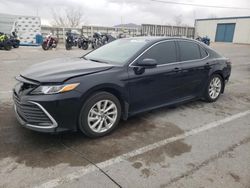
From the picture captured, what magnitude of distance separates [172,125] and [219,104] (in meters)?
1.84

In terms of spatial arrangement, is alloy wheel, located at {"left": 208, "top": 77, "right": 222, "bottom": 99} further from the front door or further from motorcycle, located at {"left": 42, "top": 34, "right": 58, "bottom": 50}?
motorcycle, located at {"left": 42, "top": 34, "right": 58, "bottom": 50}

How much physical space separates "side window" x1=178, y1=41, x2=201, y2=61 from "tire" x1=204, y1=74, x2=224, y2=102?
71 centimetres

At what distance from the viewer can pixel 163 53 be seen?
4.12 meters

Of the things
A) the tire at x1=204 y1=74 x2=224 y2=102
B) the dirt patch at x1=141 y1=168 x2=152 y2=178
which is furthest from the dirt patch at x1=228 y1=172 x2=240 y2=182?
the tire at x1=204 y1=74 x2=224 y2=102

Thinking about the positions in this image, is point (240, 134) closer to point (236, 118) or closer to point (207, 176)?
point (236, 118)

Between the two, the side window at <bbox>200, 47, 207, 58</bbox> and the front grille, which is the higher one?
the side window at <bbox>200, 47, 207, 58</bbox>

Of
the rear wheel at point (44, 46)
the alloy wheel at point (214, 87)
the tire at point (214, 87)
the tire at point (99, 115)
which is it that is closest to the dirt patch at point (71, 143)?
the tire at point (99, 115)

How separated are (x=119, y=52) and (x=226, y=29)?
39.0m

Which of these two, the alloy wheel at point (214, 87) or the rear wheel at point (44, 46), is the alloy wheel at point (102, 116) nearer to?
the alloy wheel at point (214, 87)

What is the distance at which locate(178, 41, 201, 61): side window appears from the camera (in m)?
4.44

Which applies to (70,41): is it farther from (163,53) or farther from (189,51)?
(163,53)

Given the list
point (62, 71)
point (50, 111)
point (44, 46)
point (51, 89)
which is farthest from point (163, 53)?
point (44, 46)

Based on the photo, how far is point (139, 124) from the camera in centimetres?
396

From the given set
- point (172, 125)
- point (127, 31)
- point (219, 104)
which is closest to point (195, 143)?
point (172, 125)
